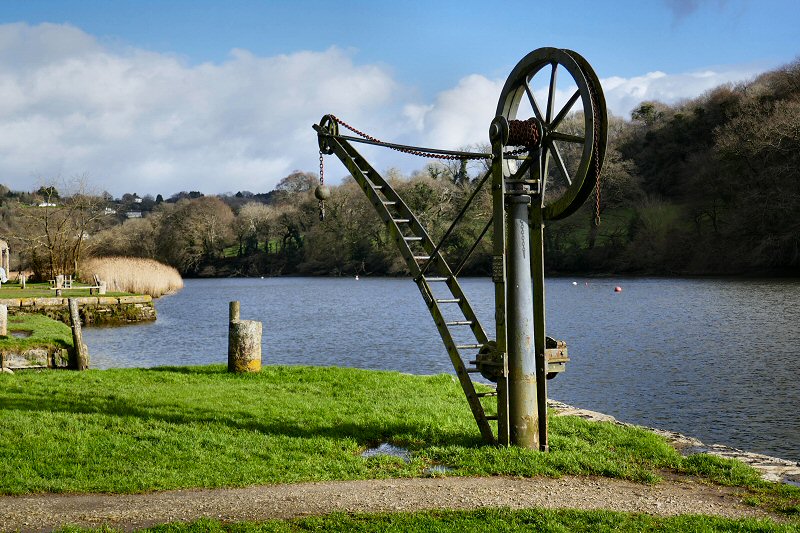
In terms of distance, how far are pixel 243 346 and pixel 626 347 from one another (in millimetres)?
15229

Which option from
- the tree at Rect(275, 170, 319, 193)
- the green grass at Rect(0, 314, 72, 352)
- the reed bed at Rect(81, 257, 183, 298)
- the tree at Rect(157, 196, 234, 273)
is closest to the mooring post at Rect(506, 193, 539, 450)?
the green grass at Rect(0, 314, 72, 352)

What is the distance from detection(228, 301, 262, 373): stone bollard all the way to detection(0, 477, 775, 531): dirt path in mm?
9089

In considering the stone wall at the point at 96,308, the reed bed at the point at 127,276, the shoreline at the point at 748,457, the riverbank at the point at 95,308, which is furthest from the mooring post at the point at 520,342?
the reed bed at the point at 127,276

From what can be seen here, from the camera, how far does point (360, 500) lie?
782 centimetres

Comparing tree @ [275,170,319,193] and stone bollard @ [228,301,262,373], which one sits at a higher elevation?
tree @ [275,170,319,193]

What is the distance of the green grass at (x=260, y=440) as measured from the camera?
882cm

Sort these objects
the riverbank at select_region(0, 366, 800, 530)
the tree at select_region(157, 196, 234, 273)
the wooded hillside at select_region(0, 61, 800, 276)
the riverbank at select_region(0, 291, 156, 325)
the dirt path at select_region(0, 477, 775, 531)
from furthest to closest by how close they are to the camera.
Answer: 1. the tree at select_region(157, 196, 234, 273)
2. the wooded hillside at select_region(0, 61, 800, 276)
3. the riverbank at select_region(0, 291, 156, 325)
4. the riverbank at select_region(0, 366, 800, 530)
5. the dirt path at select_region(0, 477, 775, 531)

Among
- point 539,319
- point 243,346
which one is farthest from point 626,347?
point 539,319

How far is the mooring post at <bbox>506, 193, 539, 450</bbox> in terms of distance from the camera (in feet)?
31.6

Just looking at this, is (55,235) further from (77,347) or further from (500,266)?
(500,266)

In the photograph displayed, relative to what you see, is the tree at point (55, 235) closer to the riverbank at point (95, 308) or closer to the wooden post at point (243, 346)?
the riverbank at point (95, 308)

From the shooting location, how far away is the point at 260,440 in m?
10.4

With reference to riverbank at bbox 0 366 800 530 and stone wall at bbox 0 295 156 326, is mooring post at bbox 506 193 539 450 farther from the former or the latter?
stone wall at bbox 0 295 156 326

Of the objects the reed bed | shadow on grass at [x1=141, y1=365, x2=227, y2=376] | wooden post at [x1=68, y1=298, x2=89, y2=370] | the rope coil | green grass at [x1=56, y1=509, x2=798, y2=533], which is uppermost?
the rope coil
